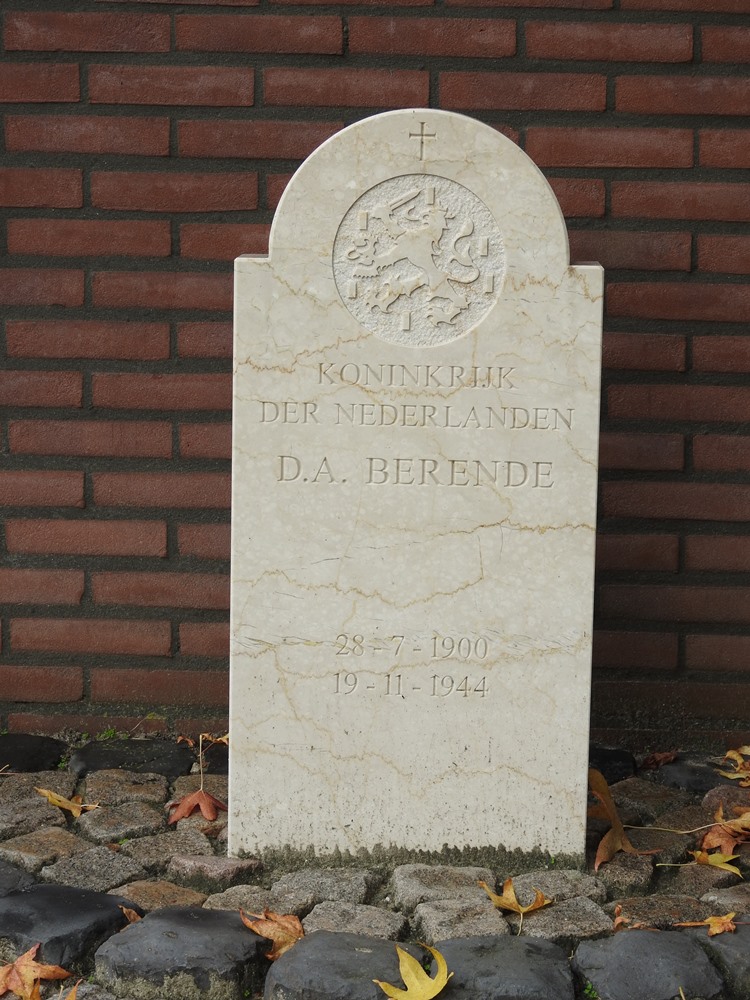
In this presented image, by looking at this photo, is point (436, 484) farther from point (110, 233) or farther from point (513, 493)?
point (110, 233)

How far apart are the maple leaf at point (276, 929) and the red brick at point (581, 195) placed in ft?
5.88

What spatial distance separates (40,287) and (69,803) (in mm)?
1276

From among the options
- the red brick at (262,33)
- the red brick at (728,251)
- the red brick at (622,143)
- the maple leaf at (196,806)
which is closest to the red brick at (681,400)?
the red brick at (728,251)

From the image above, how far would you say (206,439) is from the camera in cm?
286

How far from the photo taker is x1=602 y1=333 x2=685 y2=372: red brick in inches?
111

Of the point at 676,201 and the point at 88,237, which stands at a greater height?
the point at 676,201

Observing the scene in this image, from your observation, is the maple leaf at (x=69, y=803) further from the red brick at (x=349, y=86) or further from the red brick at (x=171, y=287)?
the red brick at (x=349, y=86)

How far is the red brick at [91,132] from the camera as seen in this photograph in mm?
2795

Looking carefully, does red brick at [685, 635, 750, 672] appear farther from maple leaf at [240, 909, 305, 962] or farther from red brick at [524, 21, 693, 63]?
red brick at [524, 21, 693, 63]

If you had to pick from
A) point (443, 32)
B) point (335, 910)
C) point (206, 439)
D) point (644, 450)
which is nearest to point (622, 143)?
point (443, 32)

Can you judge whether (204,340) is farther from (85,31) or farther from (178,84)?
(85,31)

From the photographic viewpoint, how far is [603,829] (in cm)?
241

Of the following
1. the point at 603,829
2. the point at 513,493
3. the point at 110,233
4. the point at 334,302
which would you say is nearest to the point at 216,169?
the point at 110,233

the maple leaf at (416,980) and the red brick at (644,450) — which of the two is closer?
the maple leaf at (416,980)
